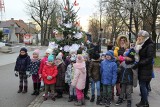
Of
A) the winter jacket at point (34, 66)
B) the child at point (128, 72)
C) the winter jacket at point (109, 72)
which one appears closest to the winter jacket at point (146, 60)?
the child at point (128, 72)

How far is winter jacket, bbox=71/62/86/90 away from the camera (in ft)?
27.3

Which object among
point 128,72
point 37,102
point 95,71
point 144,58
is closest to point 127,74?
point 128,72

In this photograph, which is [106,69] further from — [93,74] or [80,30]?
[80,30]

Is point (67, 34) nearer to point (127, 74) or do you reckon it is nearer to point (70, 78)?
point (70, 78)

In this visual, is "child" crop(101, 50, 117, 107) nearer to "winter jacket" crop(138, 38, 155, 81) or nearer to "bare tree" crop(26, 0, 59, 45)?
"winter jacket" crop(138, 38, 155, 81)

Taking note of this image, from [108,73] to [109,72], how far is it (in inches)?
1.6

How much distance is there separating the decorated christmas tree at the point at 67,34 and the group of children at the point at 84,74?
430 millimetres

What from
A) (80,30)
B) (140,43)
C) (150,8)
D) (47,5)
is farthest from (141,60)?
(47,5)

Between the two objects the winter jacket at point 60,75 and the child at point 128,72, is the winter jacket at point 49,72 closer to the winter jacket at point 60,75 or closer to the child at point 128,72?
the winter jacket at point 60,75

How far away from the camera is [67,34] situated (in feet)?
32.3

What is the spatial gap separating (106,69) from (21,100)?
268 centimetres

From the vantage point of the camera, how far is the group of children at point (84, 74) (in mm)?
8078

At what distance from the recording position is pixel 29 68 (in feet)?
31.3

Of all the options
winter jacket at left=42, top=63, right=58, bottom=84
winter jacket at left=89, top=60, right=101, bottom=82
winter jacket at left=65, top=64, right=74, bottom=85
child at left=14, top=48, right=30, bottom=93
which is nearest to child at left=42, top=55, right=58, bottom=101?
winter jacket at left=42, top=63, right=58, bottom=84
